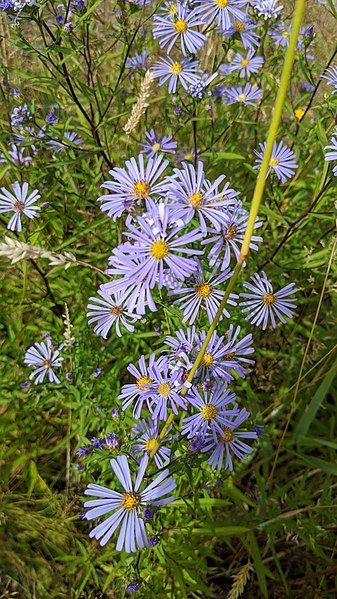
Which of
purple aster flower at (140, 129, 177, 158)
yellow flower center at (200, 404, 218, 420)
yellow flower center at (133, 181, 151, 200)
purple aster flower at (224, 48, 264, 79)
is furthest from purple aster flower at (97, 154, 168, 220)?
purple aster flower at (224, 48, 264, 79)

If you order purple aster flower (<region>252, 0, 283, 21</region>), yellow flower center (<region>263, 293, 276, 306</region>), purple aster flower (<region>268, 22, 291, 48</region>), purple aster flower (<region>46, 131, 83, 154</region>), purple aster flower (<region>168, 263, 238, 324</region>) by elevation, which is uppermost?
purple aster flower (<region>268, 22, 291, 48</region>)

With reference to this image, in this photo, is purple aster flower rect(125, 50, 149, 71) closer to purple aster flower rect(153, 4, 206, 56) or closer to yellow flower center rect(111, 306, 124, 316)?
purple aster flower rect(153, 4, 206, 56)

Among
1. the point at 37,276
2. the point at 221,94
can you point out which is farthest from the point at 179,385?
the point at 221,94

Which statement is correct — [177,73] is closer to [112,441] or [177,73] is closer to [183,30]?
[183,30]

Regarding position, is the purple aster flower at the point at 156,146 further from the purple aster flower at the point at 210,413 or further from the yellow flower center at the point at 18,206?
the purple aster flower at the point at 210,413

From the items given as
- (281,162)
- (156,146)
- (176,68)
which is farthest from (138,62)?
(281,162)

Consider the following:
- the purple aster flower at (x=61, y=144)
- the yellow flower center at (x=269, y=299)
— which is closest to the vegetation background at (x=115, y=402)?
the purple aster flower at (x=61, y=144)

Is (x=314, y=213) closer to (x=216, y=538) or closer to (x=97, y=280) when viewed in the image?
(x=97, y=280)
